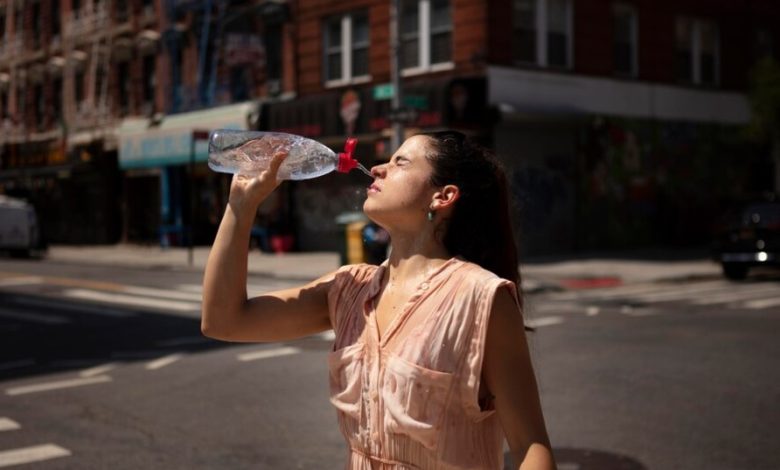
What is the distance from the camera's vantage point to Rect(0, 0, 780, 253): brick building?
2361cm

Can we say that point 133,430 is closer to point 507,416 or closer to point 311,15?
point 507,416

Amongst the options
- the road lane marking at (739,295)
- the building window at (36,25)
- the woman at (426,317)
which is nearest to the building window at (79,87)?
the building window at (36,25)

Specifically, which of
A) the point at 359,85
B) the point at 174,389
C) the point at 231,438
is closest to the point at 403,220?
the point at 231,438

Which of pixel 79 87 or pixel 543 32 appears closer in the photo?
pixel 543 32

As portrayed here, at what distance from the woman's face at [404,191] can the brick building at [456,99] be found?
17.0 metres

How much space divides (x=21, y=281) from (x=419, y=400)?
18673 mm

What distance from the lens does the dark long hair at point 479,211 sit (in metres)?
2.54

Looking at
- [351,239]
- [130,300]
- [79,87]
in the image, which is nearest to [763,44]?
[351,239]

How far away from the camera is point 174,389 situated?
26.2ft

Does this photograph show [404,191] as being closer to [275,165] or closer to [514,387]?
[275,165]

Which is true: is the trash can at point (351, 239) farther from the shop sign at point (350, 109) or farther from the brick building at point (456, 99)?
the shop sign at point (350, 109)

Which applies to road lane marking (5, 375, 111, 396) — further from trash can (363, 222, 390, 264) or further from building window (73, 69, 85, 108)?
building window (73, 69, 85, 108)

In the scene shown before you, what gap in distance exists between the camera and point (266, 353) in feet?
32.1

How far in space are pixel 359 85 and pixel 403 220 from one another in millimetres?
23493
